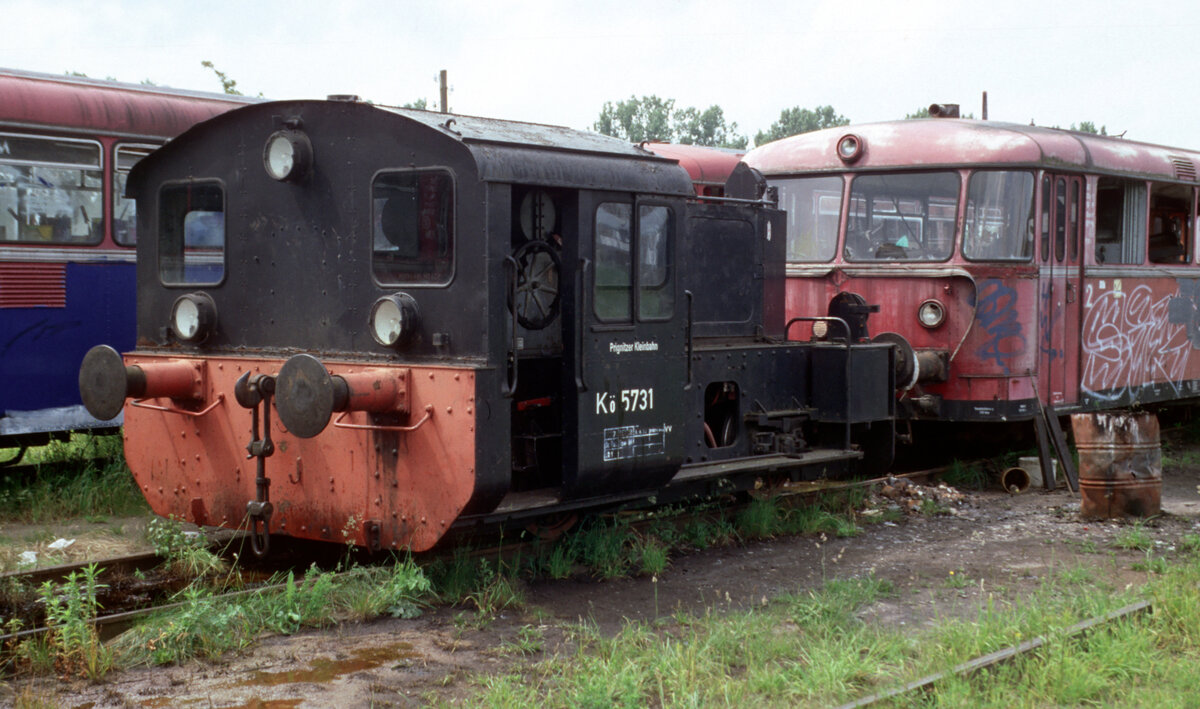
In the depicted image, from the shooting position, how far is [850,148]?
36.0 feet

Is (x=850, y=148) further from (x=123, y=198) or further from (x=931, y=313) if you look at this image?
(x=123, y=198)

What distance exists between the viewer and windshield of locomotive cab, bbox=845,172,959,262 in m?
10.6

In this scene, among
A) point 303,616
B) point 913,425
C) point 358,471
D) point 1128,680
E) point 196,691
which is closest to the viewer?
point 196,691

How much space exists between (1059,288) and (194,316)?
7.40 metres

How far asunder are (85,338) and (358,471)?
4.45m

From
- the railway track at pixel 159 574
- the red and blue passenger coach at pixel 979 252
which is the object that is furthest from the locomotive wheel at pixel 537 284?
the red and blue passenger coach at pixel 979 252

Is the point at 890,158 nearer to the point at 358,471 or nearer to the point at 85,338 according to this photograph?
the point at 358,471

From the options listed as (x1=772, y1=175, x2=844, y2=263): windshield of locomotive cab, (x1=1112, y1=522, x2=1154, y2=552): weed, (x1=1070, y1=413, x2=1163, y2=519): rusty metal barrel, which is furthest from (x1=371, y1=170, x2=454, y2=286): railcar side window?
(x1=1070, y1=413, x2=1163, y2=519): rusty metal barrel

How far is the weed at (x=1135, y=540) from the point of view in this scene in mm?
8185

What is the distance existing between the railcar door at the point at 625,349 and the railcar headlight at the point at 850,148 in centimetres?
411

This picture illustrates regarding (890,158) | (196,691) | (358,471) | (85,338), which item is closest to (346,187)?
(358,471)

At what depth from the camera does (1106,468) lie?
920 cm

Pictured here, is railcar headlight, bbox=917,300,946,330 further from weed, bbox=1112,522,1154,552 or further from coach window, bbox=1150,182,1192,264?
coach window, bbox=1150,182,1192,264

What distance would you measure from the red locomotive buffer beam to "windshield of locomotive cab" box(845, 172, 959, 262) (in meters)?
6.09
